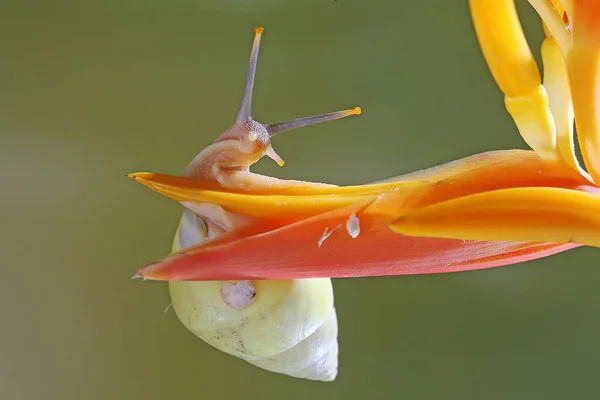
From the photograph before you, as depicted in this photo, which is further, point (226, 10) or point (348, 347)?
point (348, 347)

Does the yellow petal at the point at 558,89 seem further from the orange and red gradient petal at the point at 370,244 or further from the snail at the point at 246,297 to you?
the snail at the point at 246,297

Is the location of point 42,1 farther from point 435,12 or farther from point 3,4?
point 435,12

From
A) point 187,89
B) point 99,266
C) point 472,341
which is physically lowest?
point 472,341

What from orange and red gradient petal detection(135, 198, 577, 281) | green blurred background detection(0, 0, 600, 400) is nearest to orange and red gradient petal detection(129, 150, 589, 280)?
orange and red gradient petal detection(135, 198, 577, 281)

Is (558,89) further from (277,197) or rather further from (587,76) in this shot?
(277,197)

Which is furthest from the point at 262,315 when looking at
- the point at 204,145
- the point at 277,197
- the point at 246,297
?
the point at 204,145

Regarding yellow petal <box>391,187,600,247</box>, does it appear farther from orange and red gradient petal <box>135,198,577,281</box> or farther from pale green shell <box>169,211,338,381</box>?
pale green shell <box>169,211,338,381</box>

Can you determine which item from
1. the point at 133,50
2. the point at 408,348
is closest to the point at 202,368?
the point at 408,348
